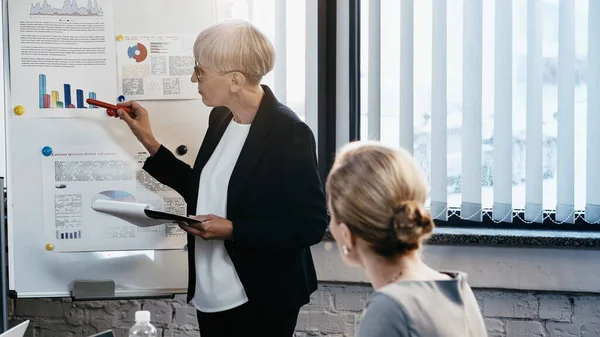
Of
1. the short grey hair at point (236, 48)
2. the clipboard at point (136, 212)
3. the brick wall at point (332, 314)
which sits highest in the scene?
the short grey hair at point (236, 48)

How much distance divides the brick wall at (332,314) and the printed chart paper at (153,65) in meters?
0.84

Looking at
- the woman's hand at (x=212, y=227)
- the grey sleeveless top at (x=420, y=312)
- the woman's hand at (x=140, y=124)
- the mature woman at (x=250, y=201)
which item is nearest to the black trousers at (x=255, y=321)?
the mature woman at (x=250, y=201)

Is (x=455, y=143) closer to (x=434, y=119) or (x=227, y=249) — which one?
(x=434, y=119)

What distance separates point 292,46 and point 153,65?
0.56m

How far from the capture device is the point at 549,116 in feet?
8.54

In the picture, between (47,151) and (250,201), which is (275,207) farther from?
(47,151)

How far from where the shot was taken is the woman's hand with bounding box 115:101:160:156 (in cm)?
232

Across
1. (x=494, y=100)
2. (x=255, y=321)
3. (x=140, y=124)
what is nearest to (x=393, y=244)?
(x=255, y=321)

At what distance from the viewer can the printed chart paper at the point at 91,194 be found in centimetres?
242

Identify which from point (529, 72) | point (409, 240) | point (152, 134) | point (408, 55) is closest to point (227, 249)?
point (152, 134)

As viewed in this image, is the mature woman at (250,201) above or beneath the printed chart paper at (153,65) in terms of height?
beneath

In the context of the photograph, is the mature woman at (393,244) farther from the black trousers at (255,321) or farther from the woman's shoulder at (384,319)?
the black trousers at (255,321)

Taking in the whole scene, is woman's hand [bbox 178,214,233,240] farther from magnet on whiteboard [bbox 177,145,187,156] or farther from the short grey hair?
magnet on whiteboard [bbox 177,145,187,156]

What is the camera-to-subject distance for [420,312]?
1202 millimetres
